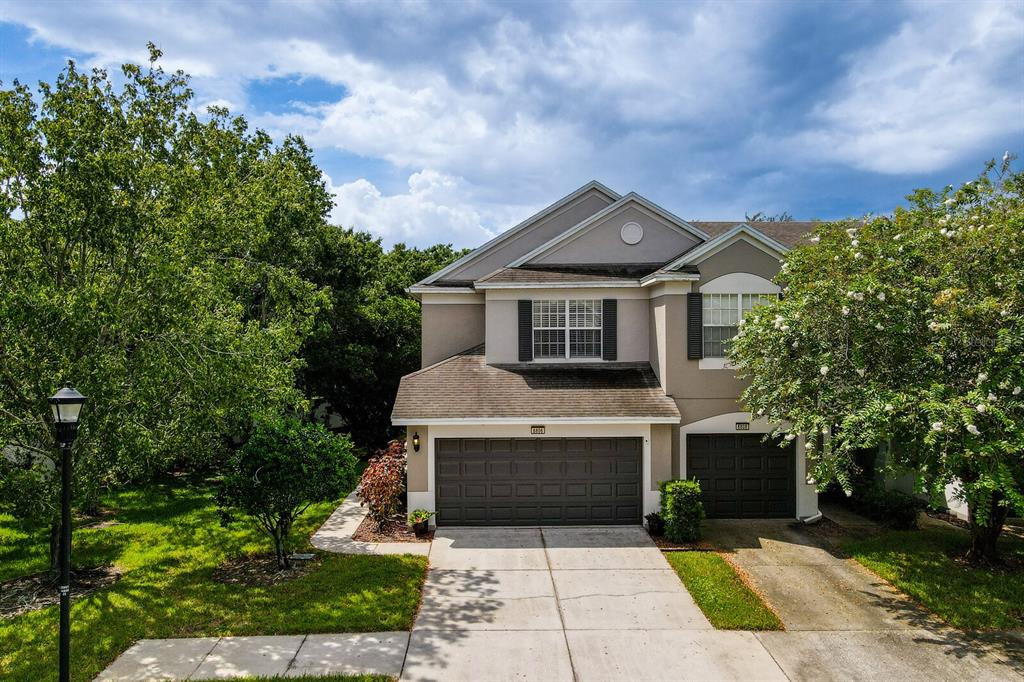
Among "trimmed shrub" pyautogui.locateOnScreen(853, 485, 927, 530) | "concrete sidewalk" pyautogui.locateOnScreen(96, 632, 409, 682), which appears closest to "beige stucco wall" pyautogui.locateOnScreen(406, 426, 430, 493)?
"concrete sidewalk" pyautogui.locateOnScreen(96, 632, 409, 682)

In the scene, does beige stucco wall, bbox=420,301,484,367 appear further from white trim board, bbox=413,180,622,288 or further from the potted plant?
the potted plant

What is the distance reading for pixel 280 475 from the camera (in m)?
10.5

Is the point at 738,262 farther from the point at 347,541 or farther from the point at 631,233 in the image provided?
the point at 347,541

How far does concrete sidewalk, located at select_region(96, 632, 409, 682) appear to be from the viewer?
755cm

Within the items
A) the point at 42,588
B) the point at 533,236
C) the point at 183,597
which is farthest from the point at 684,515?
the point at 42,588

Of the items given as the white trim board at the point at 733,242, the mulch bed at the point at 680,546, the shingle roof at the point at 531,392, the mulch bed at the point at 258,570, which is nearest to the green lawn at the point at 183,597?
the mulch bed at the point at 258,570

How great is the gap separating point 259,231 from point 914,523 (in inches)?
636

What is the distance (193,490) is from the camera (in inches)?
719

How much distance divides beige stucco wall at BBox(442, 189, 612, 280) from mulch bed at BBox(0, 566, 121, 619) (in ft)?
33.7

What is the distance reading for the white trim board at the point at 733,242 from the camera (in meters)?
13.7

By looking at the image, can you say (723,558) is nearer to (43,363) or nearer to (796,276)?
(796,276)

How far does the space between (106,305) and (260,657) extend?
5.75 meters

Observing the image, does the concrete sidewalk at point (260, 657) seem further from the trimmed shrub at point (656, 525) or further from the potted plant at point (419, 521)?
the trimmed shrub at point (656, 525)

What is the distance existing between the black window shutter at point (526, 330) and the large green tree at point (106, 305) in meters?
5.87
